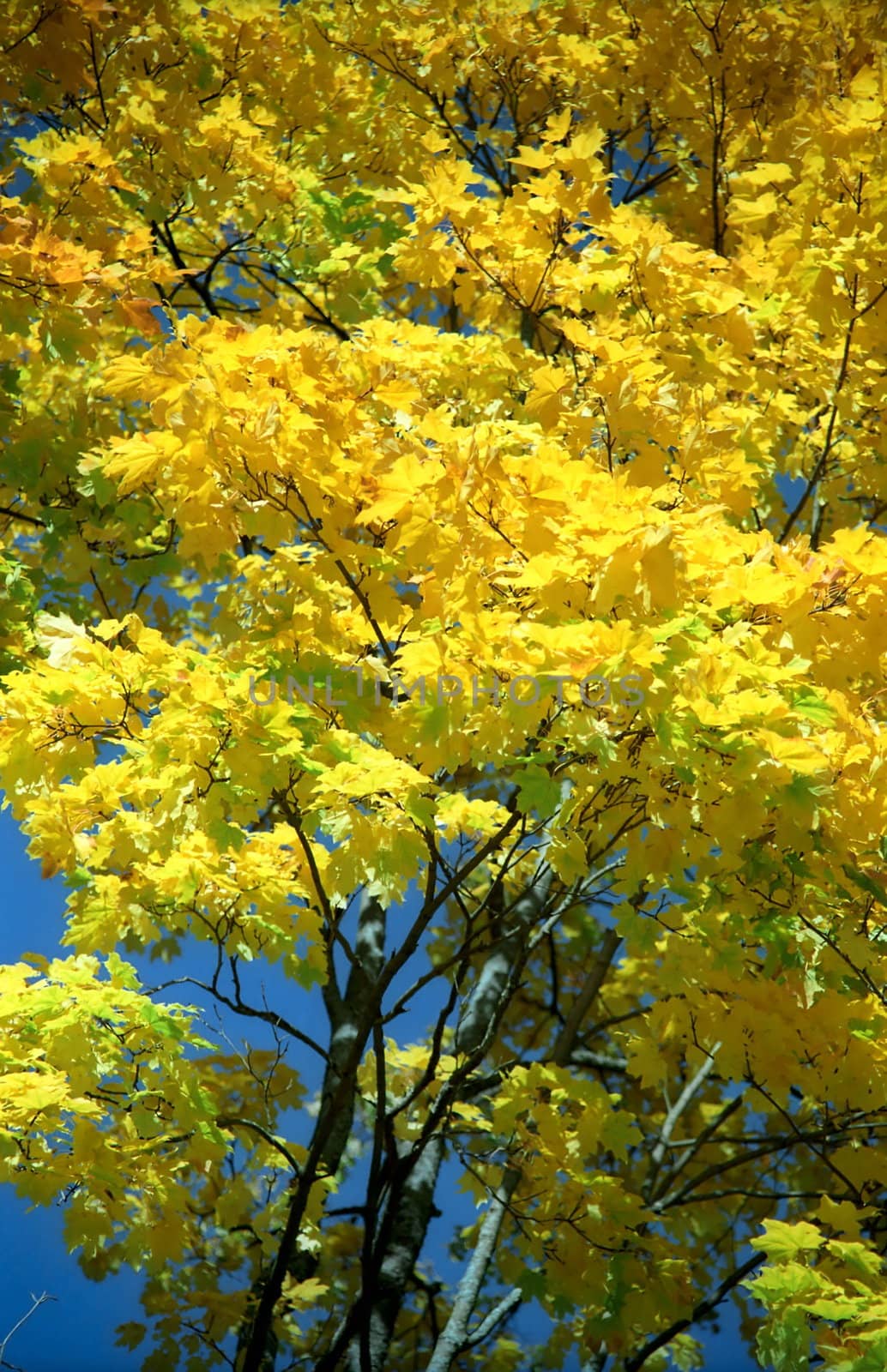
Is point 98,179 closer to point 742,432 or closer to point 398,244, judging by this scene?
point 398,244

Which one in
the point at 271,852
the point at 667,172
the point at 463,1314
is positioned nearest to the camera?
the point at 271,852

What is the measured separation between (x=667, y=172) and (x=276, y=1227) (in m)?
4.60

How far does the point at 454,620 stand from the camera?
2.42 meters

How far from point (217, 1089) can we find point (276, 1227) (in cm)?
63

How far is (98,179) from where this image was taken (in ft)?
13.2

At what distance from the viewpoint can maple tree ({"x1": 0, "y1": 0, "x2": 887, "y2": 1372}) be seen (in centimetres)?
240

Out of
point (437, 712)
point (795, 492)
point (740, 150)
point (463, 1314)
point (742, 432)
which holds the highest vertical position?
point (795, 492)

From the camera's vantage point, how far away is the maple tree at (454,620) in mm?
2398

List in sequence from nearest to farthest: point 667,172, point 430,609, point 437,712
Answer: point 437,712 → point 430,609 → point 667,172

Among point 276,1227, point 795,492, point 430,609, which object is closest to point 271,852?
point 430,609

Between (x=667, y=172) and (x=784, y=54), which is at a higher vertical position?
(x=667, y=172)

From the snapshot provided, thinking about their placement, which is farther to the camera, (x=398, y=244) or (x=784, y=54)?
(x=784, y=54)

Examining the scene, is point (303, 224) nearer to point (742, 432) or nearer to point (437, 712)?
point (742, 432)

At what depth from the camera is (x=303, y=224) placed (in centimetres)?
464
